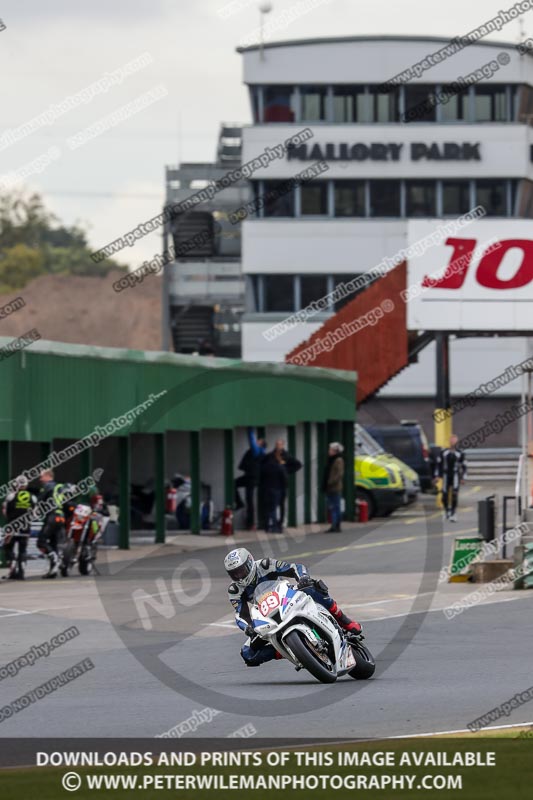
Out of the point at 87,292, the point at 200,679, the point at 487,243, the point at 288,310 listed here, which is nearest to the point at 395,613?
the point at 200,679

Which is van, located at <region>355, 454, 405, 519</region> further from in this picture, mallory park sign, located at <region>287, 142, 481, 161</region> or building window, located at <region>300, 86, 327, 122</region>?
building window, located at <region>300, 86, 327, 122</region>

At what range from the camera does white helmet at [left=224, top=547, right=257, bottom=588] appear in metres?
14.1

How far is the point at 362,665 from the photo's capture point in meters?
14.5

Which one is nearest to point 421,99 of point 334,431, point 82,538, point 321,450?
point 334,431

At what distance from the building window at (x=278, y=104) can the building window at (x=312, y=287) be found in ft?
22.8

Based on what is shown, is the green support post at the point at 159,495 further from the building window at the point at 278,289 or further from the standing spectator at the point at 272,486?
the building window at the point at 278,289

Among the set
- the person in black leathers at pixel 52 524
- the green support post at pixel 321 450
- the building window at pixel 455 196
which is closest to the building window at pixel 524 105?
the building window at pixel 455 196

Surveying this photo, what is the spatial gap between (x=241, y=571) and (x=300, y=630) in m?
0.73

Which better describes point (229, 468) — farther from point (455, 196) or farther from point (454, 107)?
point (454, 107)

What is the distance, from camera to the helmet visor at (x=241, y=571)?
14125 millimetres

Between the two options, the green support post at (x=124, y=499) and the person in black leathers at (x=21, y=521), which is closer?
the person in black leathers at (x=21, y=521)

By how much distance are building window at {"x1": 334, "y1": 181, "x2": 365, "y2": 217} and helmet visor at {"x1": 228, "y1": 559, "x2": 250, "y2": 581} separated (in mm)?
60986

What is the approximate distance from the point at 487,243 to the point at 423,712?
32.6 metres
